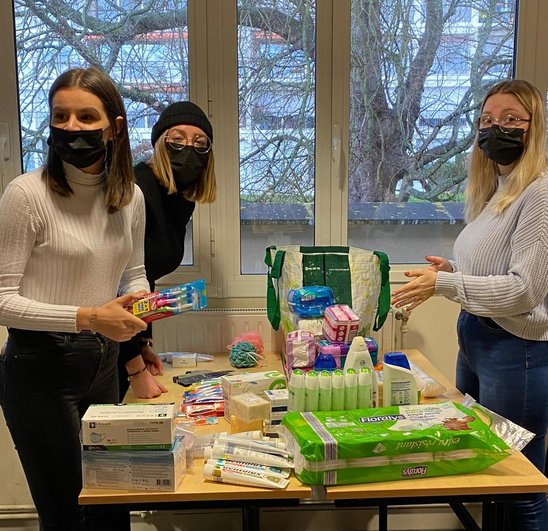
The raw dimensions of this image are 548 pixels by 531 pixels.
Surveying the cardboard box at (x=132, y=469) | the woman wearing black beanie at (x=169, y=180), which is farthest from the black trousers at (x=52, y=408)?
the woman wearing black beanie at (x=169, y=180)

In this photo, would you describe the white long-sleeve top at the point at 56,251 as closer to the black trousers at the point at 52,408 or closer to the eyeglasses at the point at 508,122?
the black trousers at the point at 52,408

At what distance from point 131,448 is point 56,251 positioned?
1.68 feet

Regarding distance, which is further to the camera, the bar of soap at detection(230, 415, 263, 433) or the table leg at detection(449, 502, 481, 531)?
the table leg at detection(449, 502, 481, 531)

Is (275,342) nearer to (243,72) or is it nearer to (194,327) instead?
(194,327)

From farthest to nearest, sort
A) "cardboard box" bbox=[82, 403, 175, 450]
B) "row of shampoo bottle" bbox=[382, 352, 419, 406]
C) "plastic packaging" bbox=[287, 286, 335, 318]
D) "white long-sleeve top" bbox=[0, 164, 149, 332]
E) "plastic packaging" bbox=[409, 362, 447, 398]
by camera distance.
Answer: "plastic packaging" bbox=[287, 286, 335, 318] < "plastic packaging" bbox=[409, 362, 447, 398] < "row of shampoo bottle" bbox=[382, 352, 419, 406] < "white long-sleeve top" bbox=[0, 164, 149, 332] < "cardboard box" bbox=[82, 403, 175, 450]

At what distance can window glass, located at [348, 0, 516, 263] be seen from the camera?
7.91ft

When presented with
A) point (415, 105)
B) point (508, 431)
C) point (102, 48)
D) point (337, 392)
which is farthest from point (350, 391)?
point (102, 48)

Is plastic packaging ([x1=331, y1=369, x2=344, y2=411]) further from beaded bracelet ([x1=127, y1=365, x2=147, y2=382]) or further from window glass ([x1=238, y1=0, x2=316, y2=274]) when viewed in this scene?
window glass ([x1=238, y1=0, x2=316, y2=274])

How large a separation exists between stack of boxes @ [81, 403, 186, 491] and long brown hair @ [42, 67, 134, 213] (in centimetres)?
56

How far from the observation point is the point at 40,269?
142 cm

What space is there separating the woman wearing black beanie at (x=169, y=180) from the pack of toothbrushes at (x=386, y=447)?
829mm

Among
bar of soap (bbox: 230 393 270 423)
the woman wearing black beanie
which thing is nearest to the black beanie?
the woman wearing black beanie

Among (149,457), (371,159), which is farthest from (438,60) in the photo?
(149,457)

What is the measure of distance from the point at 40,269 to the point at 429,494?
1.02 meters
